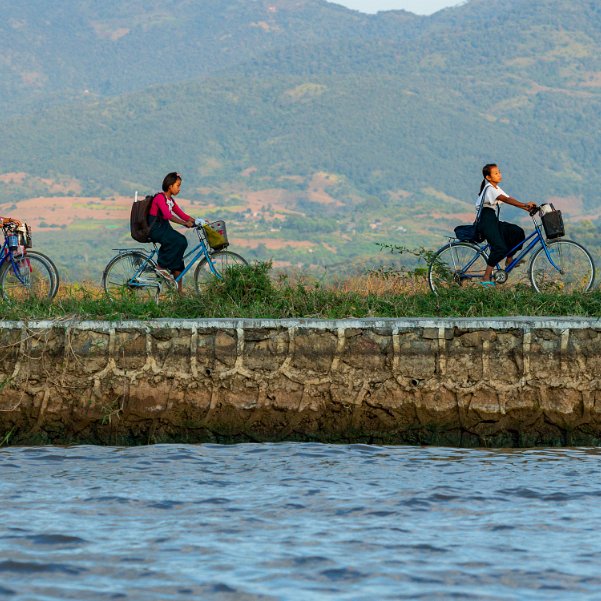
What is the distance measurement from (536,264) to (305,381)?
386cm

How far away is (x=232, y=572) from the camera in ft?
→ 19.4

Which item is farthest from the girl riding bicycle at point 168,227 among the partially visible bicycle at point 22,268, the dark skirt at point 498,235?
the dark skirt at point 498,235

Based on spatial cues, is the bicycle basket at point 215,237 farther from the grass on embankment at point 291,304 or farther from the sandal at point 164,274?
the grass on embankment at point 291,304

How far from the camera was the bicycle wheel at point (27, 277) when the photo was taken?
1314 centimetres

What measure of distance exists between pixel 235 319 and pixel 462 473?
2688 millimetres

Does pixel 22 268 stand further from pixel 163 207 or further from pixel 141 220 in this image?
pixel 163 207

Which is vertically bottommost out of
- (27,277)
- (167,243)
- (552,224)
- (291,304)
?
(291,304)

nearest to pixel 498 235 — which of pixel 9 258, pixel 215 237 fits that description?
pixel 215 237

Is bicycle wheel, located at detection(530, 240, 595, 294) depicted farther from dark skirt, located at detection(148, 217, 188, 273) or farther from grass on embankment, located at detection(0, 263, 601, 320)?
dark skirt, located at detection(148, 217, 188, 273)

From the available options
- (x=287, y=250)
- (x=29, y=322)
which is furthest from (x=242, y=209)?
(x=29, y=322)

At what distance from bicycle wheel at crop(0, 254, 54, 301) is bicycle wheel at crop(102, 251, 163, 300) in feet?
2.29

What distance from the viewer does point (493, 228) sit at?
509 inches

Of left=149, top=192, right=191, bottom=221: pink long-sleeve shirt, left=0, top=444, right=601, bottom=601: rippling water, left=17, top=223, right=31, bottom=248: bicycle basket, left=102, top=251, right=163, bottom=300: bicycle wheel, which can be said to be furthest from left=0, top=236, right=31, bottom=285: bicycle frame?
left=0, top=444, right=601, bottom=601: rippling water

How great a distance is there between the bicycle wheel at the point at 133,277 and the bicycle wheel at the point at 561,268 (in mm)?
4150
